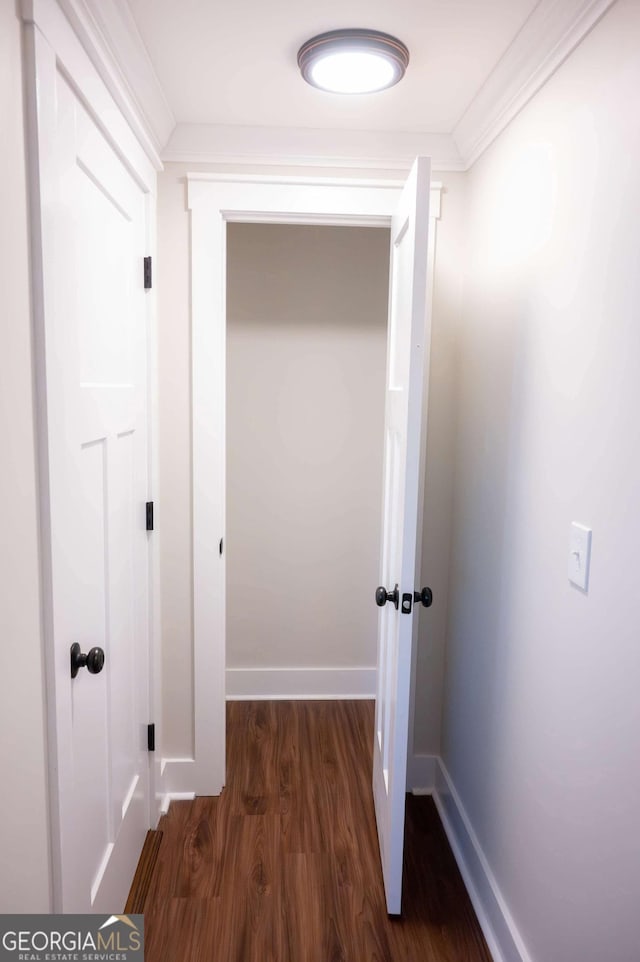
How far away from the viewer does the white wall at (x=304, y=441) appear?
2797 mm

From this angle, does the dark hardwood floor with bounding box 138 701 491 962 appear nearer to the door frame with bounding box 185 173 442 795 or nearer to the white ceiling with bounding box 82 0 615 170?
the door frame with bounding box 185 173 442 795

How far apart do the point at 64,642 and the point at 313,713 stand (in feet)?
6.41

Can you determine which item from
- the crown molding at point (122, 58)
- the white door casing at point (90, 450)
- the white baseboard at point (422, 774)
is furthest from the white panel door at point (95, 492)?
the white baseboard at point (422, 774)

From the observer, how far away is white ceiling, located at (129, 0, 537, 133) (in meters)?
1.32

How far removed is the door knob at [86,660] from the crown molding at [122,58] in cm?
111

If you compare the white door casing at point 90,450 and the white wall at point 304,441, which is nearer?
the white door casing at point 90,450

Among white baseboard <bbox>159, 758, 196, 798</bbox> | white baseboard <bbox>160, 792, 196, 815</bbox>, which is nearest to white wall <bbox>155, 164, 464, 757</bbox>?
white baseboard <bbox>159, 758, 196, 798</bbox>

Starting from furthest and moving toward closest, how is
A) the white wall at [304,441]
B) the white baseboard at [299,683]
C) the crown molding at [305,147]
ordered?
the white baseboard at [299,683]
the white wall at [304,441]
the crown molding at [305,147]

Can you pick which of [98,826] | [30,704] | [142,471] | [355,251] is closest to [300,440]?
[355,251]

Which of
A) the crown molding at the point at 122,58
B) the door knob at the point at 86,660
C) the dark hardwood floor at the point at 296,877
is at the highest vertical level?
the crown molding at the point at 122,58

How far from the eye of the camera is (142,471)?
190 cm

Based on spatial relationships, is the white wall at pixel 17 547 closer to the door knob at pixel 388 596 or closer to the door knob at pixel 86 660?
the door knob at pixel 86 660

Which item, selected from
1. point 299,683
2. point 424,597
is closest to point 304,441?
point 299,683

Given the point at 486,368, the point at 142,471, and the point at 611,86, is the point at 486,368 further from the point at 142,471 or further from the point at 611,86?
the point at 142,471
